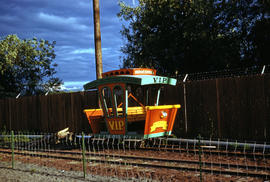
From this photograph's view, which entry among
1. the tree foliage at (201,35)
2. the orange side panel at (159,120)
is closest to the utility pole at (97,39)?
the orange side panel at (159,120)

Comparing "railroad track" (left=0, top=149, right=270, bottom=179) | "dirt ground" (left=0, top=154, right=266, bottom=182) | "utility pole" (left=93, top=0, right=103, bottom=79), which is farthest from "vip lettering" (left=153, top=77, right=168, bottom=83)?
"utility pole" (left=93, top=0, right=103, bottom=79)

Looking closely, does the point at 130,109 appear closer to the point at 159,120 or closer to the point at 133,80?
the point at 159,120

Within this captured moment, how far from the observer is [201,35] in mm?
20188

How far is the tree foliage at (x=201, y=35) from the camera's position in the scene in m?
19.8

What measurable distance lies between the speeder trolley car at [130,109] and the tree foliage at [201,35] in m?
10.3

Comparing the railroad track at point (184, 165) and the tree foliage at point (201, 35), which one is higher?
the tree foliage at point (201, 35)

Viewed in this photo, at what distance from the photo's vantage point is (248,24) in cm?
2039

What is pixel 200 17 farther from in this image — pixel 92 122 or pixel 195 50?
pixel 92 122

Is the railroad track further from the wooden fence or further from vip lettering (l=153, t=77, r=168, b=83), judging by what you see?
the wooden fence

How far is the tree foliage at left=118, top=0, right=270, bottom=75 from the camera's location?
19812 millimetres

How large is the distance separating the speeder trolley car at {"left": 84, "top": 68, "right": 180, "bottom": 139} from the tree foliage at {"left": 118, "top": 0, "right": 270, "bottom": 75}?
10.3 metres

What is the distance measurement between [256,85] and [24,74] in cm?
2441

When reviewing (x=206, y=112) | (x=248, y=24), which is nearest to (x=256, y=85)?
(x=206, y=112)

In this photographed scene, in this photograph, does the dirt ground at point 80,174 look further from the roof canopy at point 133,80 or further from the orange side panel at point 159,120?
the roof canopy at point 133,80
